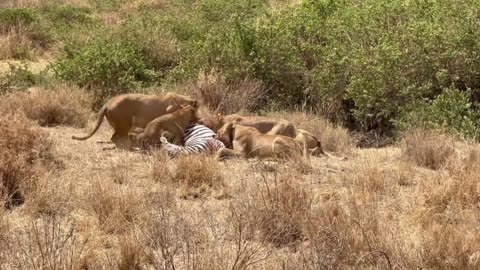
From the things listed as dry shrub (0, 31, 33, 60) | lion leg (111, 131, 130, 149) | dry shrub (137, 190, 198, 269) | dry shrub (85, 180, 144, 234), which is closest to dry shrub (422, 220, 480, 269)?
dry shrub (137, 190, 198, 269)

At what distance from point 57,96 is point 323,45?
4893mm

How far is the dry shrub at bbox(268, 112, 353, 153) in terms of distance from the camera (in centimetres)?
1007

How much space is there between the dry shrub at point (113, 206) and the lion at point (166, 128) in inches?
106

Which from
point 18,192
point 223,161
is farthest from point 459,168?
point 18,192

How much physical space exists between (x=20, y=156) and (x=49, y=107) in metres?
3.82

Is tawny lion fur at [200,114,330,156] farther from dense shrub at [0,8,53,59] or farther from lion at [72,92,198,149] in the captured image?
dense shrub at [0,8,53,59]

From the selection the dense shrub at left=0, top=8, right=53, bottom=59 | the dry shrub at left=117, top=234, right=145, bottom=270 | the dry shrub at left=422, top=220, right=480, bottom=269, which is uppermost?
the dry shrub at left=422, top=220, right=480, bottom=269

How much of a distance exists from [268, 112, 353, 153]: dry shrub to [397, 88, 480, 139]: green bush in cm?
85

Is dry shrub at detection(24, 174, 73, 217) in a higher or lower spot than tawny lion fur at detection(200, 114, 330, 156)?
higher

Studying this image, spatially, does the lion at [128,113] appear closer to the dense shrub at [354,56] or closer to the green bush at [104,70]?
the green bush at [104,70]

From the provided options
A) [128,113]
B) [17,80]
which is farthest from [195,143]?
[17,80]

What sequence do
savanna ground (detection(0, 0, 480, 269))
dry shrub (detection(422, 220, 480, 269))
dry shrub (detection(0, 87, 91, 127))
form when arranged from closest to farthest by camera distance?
dry shrub (detection(422, 220, 480, 269))
savanna ground (detection(0, 0, 480, 269))
dry shrub (detection(0, 87, 91, 127))

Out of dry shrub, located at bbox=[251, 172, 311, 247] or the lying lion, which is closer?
dry shrub, located at bbox=[251, 172, 311, 247]

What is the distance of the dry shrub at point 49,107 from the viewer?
34.8 feet
